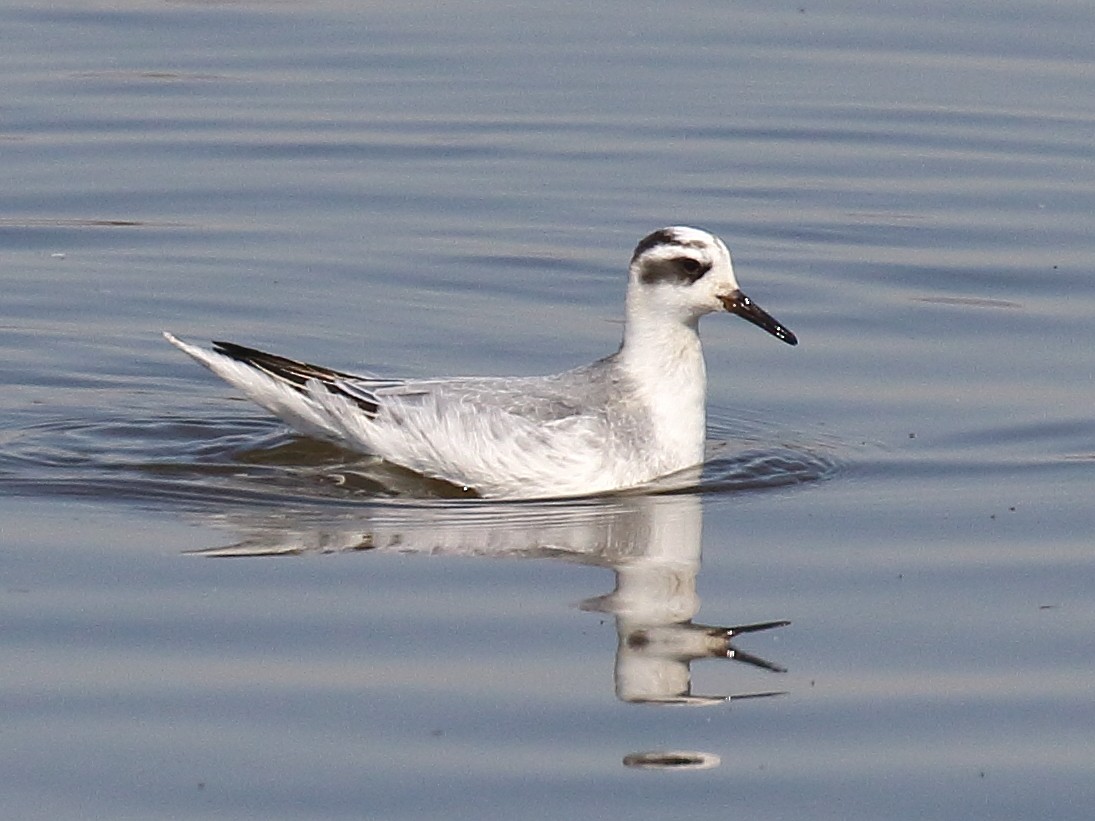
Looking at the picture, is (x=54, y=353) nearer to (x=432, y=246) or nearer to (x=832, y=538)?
(x=432, y=246)

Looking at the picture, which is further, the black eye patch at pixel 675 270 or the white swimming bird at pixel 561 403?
the black eye patch at pixel 675 270

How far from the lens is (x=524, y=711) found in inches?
342

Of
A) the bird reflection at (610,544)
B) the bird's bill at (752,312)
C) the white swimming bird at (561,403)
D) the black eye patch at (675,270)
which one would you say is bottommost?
the bird reflection at (610,544)

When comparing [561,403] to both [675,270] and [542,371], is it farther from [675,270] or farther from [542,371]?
[542,371]

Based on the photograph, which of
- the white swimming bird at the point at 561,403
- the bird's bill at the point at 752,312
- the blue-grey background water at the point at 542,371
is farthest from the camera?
the bird's bill at the point at 752,312

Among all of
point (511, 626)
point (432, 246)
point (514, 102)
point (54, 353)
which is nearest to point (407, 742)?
point (511, 626)

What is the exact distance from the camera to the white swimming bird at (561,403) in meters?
11.9

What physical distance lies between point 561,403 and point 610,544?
4.10 feet

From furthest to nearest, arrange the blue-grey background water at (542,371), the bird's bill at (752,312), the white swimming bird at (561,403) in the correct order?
the bird's bill at (752,312) < the white swimming bird at (561,403) < the blue-grey background water at (542,371)

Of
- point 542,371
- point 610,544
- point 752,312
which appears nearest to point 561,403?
point 752,312

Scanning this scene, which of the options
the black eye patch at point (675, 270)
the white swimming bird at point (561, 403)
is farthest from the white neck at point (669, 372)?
the black eye patch at point (675, 270)

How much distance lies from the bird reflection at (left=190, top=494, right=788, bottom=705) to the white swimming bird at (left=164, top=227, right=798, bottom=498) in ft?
0.82

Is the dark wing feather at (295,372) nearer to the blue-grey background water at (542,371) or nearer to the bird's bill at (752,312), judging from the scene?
the blue-grey background water at (542,371)

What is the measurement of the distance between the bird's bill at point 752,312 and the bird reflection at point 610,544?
3.35ft
